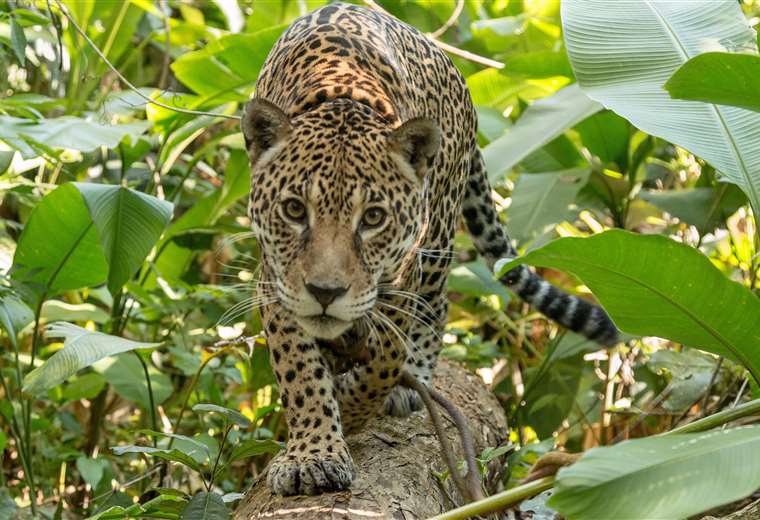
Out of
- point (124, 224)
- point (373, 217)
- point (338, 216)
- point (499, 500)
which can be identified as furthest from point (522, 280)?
point (499, 500)

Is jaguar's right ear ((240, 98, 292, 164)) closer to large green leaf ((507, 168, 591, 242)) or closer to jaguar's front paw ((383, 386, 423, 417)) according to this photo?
jaguar's front paw ((383, 386, 423, 417))

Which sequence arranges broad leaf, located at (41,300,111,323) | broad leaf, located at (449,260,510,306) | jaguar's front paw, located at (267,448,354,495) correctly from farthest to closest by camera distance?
broad leaf, located at (449,260,510,306)
broad leaf, located at (41,300,111,323)
jaguar's front paw, located at (267,448,354,495)

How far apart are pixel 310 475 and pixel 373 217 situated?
3.79 ft

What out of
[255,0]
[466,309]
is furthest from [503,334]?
[255,0]

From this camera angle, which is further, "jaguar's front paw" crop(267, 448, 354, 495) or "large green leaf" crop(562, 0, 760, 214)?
"large green leaf" crop(562, 0, 760, 214)

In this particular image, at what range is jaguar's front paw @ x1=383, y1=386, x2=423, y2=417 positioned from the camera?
18.8 ft

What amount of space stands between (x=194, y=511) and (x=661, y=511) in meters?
2.08

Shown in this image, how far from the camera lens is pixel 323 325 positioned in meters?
4.61

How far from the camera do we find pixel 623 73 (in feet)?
17.0

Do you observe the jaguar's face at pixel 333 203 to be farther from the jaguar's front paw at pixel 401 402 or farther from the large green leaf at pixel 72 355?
the jaguar's front paw at pixel 401 402

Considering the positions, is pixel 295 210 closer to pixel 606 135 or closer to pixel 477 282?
pixel 477 282

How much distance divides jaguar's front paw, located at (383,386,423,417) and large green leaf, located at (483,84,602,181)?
1.57 metres

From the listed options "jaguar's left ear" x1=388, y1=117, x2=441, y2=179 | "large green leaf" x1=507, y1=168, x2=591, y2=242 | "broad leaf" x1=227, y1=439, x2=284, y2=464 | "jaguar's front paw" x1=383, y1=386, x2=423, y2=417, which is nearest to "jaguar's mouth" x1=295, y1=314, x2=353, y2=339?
"broad leaf" x1=227, y1=439, x2=284, y2=464

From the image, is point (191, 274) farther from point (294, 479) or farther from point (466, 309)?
point (294, 479)
